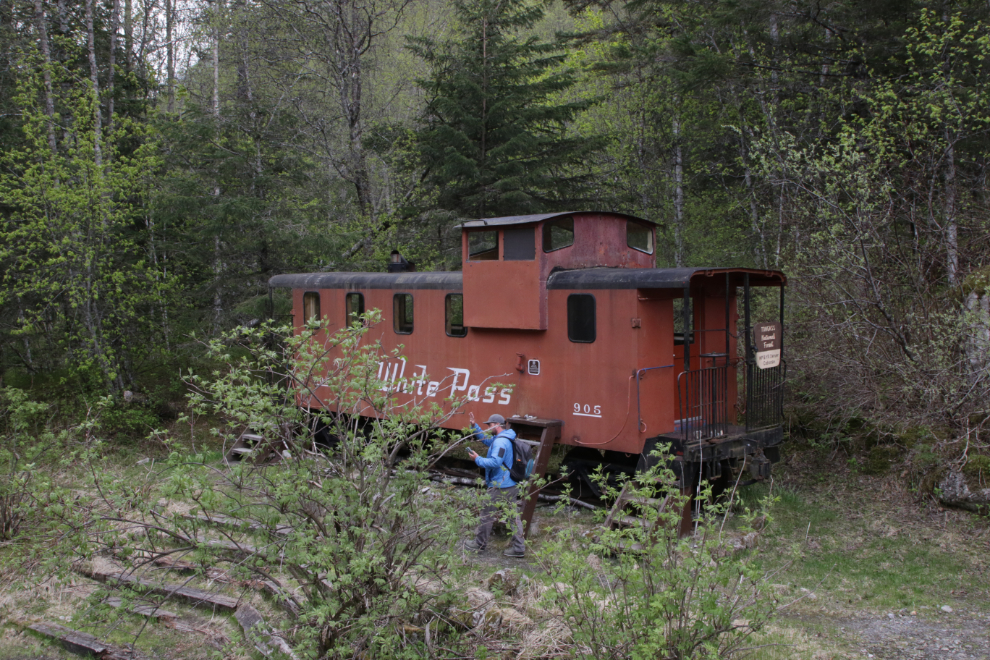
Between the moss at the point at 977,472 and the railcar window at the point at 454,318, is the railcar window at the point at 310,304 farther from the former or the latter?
the moss at the point at 977,472

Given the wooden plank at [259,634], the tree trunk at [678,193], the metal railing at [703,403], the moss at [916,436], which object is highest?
the tree trunk at [678,193]

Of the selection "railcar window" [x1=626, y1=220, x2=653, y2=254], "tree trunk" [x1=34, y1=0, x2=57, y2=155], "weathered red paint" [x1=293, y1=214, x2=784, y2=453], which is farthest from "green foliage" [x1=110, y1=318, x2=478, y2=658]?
"tree trunk" [x1=34, y1=0, x2=57, y2=155]

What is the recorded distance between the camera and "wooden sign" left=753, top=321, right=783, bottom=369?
8648mm

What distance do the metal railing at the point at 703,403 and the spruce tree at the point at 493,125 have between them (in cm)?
649

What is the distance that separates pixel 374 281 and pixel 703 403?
5498 millimetres

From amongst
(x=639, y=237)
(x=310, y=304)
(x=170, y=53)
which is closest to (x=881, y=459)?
(x=639, y=237)

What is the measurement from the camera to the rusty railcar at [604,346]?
870 cm

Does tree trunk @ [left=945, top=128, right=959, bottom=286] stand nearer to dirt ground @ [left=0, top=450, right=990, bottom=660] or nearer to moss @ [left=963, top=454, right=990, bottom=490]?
moss @ [left=963, top=454, right=990, bottom=490]

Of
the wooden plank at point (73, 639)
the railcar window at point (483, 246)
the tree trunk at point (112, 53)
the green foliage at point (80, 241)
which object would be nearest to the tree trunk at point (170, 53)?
the tree trunk at point (112, 53)

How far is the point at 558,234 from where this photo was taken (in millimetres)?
9539

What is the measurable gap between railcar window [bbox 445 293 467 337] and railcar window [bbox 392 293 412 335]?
0.80 metres

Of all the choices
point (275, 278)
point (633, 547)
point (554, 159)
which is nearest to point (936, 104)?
point (554, 159)

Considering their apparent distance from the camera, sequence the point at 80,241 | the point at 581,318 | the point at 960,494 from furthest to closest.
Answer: the point at 80,241, the point at 581,318, the point at 960,494

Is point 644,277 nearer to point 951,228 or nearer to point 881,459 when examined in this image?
point 881,459
